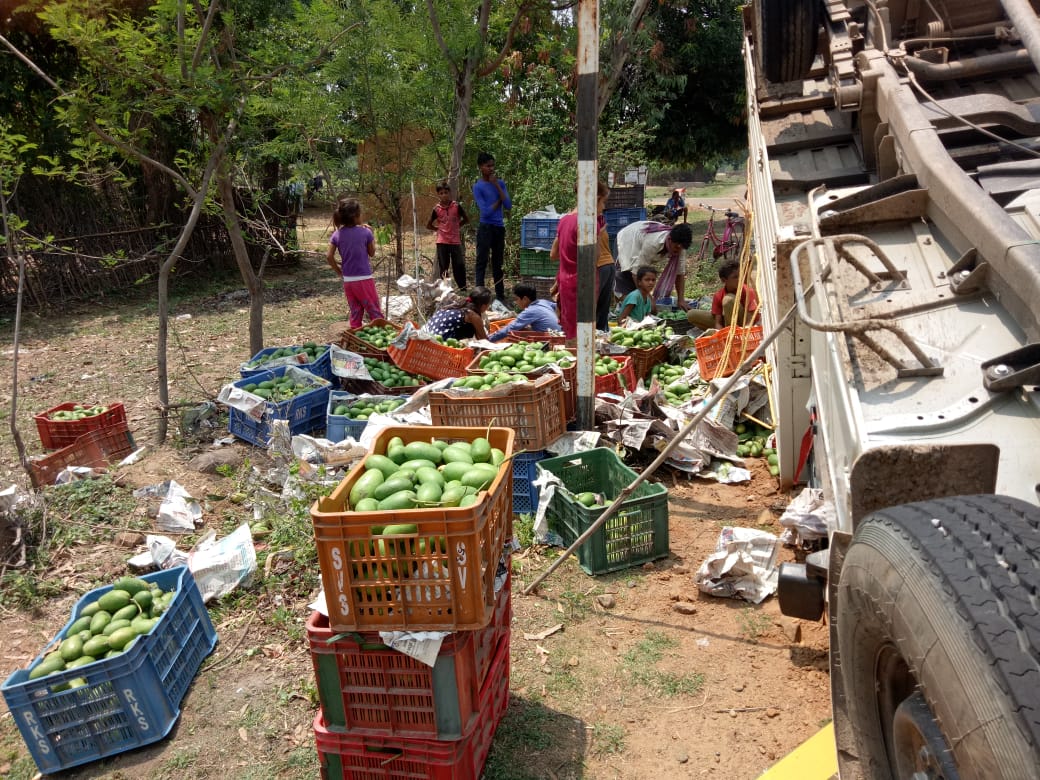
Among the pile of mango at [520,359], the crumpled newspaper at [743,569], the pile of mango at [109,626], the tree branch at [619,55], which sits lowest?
the crumpled newspaper at [743,569]

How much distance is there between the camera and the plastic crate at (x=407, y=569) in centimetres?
248

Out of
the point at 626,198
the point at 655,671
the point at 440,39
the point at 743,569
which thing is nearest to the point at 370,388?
the point at 743,569

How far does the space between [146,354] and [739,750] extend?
29.7 feet

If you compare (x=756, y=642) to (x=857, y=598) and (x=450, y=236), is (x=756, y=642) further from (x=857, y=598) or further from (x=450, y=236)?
(x=450, y=236)

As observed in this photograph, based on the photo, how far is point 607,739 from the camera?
323 centimetres

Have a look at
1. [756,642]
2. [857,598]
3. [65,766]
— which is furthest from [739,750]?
[65,766]

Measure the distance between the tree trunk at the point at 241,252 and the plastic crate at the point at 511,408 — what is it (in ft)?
8.21

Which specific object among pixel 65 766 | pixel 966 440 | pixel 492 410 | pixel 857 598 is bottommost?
pixel 65 766

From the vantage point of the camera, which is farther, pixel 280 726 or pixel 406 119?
pixel 406 119

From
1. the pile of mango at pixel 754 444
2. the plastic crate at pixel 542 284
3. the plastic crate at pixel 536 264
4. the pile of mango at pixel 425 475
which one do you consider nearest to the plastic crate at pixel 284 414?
the pile of mango at pixel 425 475

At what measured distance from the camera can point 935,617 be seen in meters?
1.54

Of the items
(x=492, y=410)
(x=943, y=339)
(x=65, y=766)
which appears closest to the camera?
(x=943, y=339)

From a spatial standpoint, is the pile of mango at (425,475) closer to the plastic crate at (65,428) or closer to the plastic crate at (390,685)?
the plastic crate at (390,685)

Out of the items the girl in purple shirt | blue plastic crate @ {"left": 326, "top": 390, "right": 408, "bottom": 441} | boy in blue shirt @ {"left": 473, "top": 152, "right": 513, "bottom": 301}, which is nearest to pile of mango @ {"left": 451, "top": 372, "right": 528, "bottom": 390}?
blue plastic crate @ {"left": 326, "top": 390, "right": 408, "bottom": 441}
